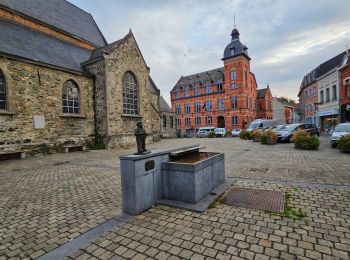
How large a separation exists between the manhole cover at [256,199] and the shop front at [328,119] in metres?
26.7

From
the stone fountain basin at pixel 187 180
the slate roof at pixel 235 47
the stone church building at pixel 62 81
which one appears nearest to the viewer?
the stone fountain basin at pixel 187 180

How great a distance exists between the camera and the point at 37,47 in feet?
48.5

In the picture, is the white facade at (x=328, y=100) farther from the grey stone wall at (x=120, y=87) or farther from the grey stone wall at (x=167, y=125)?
the grey stone wall at (x=167, y=125)

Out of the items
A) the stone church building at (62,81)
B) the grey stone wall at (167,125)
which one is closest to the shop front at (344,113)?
the stone church building at (62,81)

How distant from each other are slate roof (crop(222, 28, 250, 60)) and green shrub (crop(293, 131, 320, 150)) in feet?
108

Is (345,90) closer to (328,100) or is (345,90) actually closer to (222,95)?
(328,100)

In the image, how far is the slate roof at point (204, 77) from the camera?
157ft

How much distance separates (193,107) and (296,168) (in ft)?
146

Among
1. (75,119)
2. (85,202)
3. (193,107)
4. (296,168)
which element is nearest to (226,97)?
(193,107)

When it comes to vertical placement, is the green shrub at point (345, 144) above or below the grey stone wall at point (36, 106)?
below

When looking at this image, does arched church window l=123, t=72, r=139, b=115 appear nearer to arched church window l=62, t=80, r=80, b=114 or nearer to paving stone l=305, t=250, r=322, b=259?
arched church window l=62, t=80, r=80, b=114

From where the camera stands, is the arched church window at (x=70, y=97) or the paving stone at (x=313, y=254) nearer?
the paving stone at (x=313, y=254)

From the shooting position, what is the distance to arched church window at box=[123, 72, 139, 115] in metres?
18.2

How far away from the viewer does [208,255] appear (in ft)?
8.59
